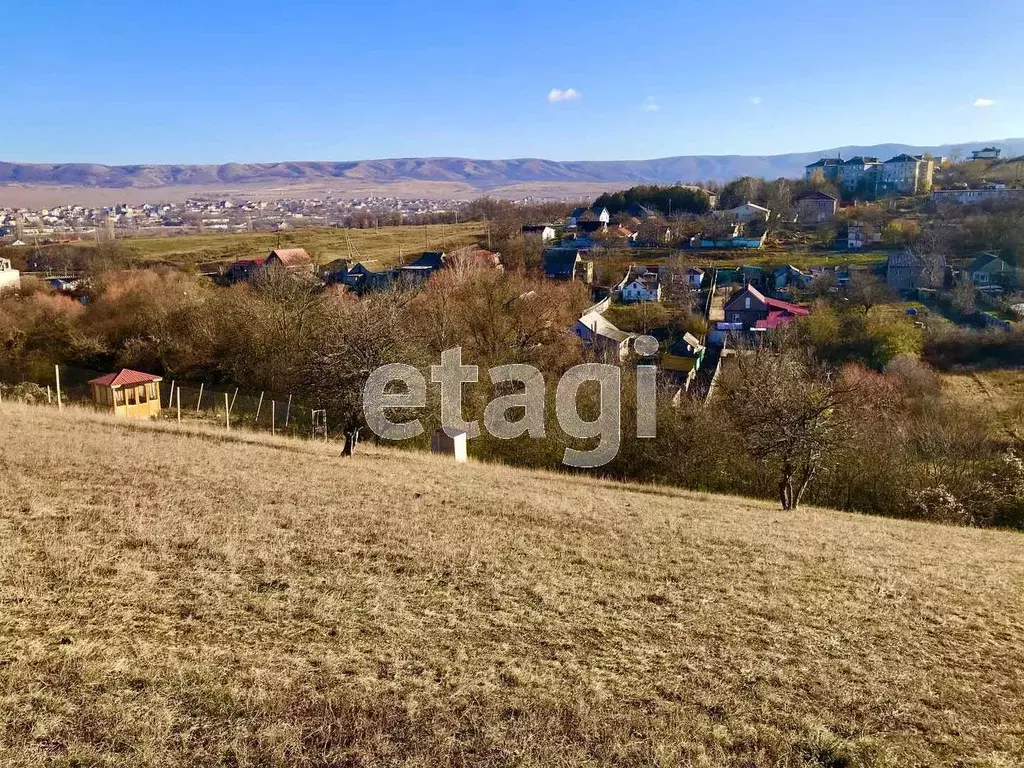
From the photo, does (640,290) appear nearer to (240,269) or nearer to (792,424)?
(240,269)

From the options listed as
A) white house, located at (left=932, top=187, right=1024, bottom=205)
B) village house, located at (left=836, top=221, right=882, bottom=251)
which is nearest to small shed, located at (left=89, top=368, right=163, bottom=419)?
village house, located at (left=836, top=221, right=882, bottom=251)

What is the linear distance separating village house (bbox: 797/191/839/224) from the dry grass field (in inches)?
3113

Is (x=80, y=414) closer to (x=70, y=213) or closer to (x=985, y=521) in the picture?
(x=985, y=521)

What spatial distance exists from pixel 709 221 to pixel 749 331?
123 ft

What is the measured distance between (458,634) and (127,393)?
71.4 ft

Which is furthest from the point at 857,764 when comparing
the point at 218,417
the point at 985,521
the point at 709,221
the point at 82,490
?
the point at 709,221

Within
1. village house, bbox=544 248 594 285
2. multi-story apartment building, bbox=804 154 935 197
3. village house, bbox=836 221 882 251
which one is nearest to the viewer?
village house, bbox=544 248 594 285

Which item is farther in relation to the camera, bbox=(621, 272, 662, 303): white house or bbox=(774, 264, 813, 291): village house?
bbox=(774, 264, 813, 291): village house

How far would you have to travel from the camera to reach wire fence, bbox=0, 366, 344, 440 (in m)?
21.8

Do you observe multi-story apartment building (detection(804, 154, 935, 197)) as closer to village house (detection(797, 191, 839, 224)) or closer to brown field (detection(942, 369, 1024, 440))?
village house (detection(797, 191, 839, 224))

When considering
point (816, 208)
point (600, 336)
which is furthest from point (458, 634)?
point (816, 208)

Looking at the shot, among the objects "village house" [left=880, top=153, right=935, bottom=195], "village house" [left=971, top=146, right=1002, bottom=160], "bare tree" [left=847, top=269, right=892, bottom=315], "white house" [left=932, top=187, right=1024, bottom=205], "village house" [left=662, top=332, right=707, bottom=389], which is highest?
"village house" [left=971, top=146, right=1002, bottom=160]

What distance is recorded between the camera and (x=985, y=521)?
67.6ft

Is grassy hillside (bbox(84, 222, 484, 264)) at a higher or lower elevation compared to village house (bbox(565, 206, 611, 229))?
lower
